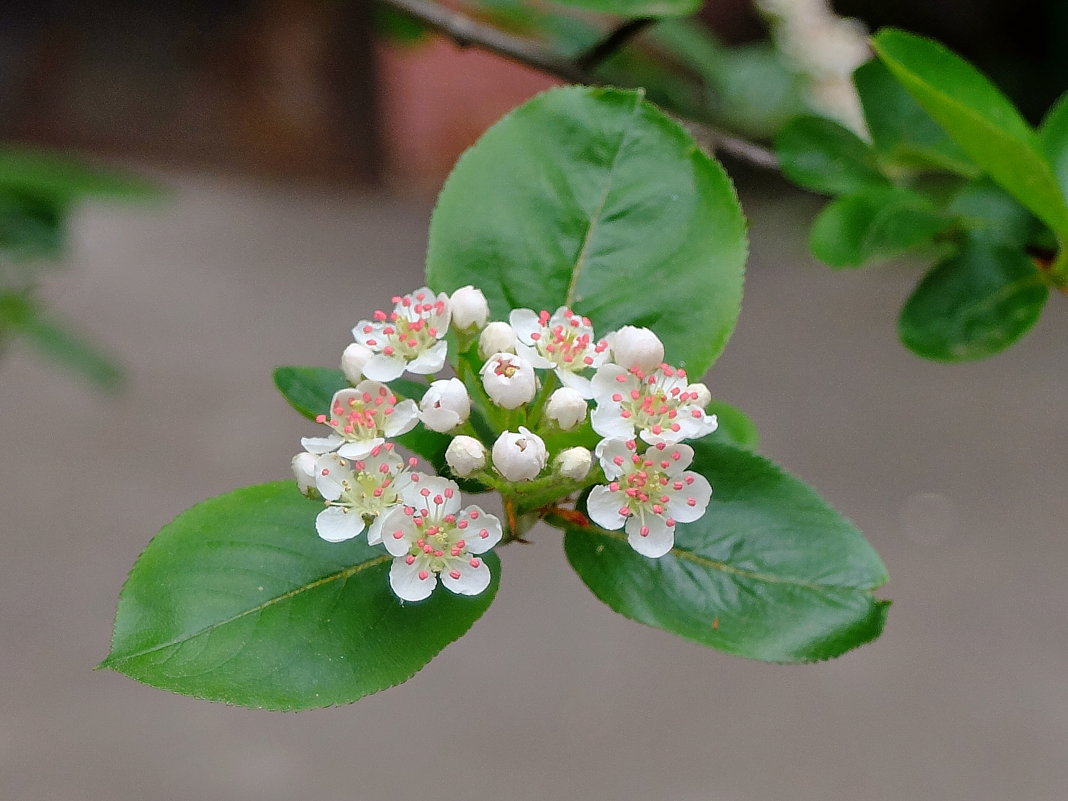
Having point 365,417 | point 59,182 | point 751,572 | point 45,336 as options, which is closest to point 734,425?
point 751,572

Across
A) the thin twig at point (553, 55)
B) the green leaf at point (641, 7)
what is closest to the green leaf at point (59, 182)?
the thin twig at point (553, 55)

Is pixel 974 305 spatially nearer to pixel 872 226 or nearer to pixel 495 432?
pixel 872 226

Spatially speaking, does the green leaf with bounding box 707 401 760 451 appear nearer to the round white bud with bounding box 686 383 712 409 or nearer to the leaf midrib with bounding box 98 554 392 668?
the round white bud with bounding box 686 383 712 409

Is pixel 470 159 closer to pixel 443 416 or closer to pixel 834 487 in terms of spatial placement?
pixel 443 416

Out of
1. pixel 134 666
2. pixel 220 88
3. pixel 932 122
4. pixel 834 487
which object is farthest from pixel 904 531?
pixel 220 88

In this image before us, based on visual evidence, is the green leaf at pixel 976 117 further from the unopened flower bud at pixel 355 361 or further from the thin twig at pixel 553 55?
the unopened flower bud at pixel 355 361

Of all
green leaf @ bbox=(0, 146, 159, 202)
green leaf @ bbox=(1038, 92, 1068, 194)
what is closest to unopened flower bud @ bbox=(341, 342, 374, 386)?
green leaf @ bbox=(1038, 92, 1068, 194)
